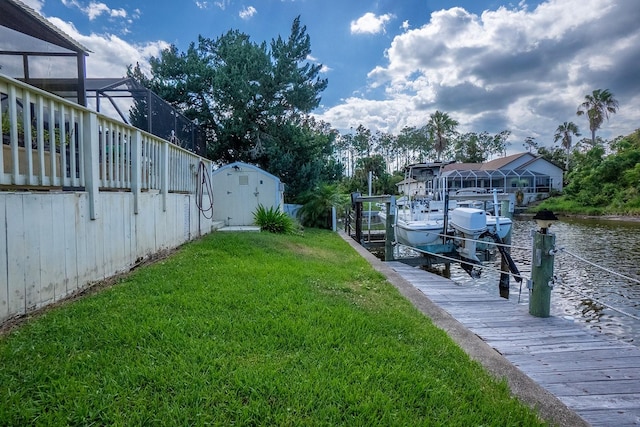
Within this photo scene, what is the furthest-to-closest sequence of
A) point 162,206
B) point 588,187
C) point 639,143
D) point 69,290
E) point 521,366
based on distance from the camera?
point 639,143 < point 588,187 < point 162,206 < point 69,290 < point 521,366

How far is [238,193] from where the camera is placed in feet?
35.6

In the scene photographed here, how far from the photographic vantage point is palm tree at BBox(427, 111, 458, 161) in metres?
46.8

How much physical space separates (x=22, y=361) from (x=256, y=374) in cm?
134

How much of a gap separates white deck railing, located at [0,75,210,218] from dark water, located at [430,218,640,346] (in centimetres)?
551

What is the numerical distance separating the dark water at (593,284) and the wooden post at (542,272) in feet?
1.63

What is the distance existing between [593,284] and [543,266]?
237 inches

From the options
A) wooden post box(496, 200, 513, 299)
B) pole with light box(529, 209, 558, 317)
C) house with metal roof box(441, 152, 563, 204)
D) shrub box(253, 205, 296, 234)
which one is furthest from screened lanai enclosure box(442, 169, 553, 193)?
pole with light box(529, 209, 558, 317)

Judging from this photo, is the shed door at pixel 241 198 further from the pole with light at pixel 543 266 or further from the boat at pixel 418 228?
the pole with light at pixel 543 266

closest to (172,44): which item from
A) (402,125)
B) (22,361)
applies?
(22,361)

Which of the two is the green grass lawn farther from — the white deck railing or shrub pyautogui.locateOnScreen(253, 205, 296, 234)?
shrub pyautogui.locateOnScreen(253, 205, 296, 234)

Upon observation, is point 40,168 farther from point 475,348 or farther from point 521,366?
point 521,366

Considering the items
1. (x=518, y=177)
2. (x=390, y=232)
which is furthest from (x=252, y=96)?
(x=518, y=177)

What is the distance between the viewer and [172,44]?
14227mm

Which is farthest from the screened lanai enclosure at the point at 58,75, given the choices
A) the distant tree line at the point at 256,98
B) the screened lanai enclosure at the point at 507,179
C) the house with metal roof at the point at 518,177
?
the screened lanai enclosure at the point at 507,179
